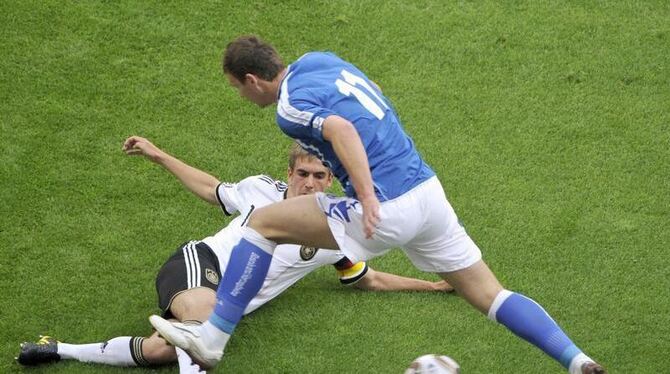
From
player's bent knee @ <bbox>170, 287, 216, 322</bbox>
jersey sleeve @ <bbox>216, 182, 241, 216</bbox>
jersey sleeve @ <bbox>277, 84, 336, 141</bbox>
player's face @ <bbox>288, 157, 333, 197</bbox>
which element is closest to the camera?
jersey sleeve @ <bbox>277, 84, 336, 141</bbox>

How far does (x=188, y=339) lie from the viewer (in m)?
6.23

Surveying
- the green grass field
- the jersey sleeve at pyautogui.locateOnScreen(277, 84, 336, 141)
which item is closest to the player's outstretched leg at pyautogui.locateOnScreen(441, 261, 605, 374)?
the green grass field

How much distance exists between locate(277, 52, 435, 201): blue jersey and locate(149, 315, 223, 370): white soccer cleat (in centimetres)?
109

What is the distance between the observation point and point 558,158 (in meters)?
8.97

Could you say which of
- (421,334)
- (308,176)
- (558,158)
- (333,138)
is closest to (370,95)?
(333,138)

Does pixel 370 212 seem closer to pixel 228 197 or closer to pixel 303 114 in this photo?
pixel 303 114

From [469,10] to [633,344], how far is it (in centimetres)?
402

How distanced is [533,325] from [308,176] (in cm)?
181

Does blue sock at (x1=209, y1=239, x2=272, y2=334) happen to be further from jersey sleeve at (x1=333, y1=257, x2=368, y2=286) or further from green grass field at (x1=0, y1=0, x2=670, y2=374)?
jersey sleeve at (x1=333, y1=257, x2=368, y2=286)

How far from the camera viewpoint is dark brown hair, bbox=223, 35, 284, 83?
20.2 feet

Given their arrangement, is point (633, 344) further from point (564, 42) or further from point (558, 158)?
point (564, 42)

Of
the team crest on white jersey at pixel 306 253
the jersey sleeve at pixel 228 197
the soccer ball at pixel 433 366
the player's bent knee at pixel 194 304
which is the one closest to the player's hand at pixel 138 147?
the jersey sleeve at pixel 228 197

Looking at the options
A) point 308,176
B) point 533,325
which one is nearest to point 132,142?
point 308,176

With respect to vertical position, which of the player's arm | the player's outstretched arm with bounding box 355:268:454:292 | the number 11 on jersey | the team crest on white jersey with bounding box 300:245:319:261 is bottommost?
the player's outstretched arm with bounding box 355:268:454:292
